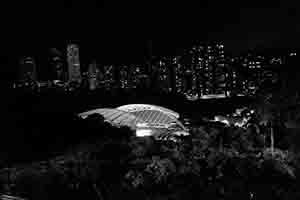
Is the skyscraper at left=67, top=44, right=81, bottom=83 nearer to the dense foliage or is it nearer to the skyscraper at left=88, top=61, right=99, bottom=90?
the skyscraper at left=88, top=61, right=99, bottom=90

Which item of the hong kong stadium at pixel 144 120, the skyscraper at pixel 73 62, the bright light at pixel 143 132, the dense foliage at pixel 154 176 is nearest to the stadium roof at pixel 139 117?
the hong kong stadium at pixel 144 120

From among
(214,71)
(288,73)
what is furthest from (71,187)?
(214,71)

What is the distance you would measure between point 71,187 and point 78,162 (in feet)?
5.71

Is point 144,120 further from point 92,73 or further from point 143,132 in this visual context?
point 92,73

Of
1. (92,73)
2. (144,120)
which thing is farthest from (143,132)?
(92,73)

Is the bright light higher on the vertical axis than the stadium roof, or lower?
lower

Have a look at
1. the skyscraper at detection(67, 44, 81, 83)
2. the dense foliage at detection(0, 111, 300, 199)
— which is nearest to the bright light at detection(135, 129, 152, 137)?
the dense foliage at detection(0, 111, 300, 199)

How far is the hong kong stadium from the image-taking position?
27.2 metres

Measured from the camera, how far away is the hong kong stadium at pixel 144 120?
89.2 ft

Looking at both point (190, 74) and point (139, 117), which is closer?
point (139, 117)

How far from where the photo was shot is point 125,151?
15.1 meters

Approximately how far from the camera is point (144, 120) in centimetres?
2923

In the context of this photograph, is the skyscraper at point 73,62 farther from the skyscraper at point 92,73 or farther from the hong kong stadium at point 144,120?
the hong kong stadium at point 144,120

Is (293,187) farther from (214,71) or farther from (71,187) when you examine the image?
(214,71)
